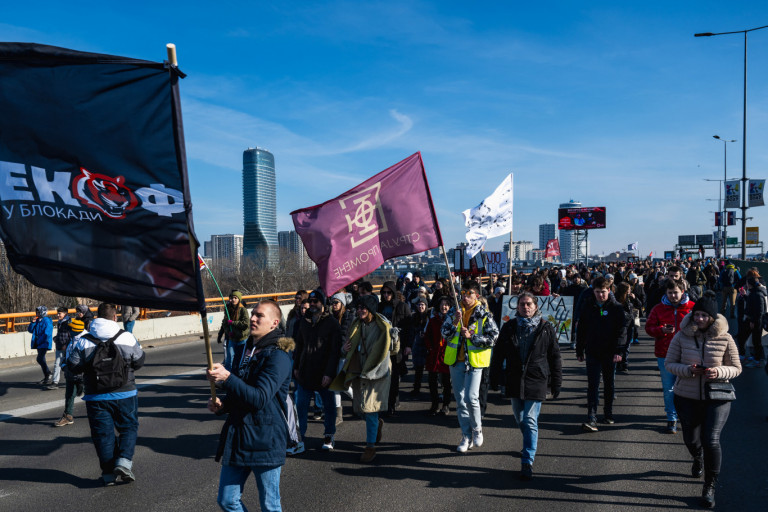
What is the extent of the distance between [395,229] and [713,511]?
4.21 metres

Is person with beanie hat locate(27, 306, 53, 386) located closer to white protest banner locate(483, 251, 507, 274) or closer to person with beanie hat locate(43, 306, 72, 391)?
person with beanie hat locate(43, 306, 72, 391)

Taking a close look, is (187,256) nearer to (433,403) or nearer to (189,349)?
(433,403)

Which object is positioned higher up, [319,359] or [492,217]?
[492,217]

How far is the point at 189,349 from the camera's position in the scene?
16.6 m

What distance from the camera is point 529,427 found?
19.2 feet

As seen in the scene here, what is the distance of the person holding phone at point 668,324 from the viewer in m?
7.27

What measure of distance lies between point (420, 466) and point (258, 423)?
9.89 ft

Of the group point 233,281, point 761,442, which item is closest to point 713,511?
point 761,442

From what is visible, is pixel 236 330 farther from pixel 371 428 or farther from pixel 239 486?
pixel 239 486

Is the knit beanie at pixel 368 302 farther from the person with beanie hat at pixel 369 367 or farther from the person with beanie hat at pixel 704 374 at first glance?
the person with beanie hat at pixel 704 374

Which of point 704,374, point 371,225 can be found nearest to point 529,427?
point 704,374

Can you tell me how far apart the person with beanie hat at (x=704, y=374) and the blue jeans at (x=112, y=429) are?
5220 mm

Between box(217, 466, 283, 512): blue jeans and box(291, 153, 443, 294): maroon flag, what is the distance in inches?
111

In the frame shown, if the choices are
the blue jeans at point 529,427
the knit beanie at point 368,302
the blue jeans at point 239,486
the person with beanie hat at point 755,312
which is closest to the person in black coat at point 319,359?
the knit beanie at point 368,302
